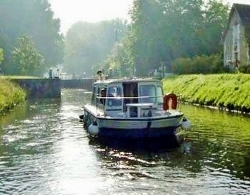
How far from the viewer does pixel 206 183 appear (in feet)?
53.2

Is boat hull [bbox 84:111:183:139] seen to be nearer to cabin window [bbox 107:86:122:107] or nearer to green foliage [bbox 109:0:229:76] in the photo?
cabin window [bbox 107:86:122:107]

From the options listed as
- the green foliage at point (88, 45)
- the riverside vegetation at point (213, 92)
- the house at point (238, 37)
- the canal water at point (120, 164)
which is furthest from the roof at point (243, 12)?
the green foliage at point (88, 45)

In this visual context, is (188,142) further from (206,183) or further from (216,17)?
(216,17)

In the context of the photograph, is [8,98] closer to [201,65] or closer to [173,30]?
[201,65]

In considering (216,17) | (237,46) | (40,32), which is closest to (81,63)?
(40,32)

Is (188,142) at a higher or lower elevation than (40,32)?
lower

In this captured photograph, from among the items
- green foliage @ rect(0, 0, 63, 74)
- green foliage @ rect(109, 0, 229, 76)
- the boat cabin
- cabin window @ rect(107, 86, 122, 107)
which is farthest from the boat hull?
green foliage @ rect(0, 0, 63, 74)

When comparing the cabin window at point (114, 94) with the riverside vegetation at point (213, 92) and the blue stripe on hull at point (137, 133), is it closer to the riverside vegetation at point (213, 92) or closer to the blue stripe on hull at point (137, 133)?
the blue stripe on hull at point (137, 133)

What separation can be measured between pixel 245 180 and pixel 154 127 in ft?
27.3

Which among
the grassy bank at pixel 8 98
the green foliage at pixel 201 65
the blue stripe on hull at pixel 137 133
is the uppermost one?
the green foliage at pixel 201 65

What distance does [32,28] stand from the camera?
112 meters

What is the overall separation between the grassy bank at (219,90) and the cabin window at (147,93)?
1250 centimetres

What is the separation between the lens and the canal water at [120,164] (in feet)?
51.7

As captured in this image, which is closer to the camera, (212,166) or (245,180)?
(245,180)
